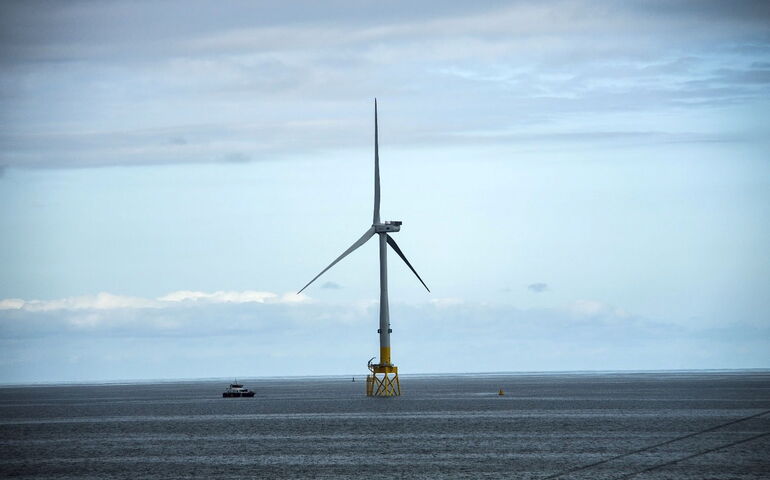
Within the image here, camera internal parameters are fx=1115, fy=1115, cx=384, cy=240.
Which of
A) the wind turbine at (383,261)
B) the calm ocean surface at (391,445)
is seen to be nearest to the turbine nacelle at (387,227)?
the wind turbine at (383,261)

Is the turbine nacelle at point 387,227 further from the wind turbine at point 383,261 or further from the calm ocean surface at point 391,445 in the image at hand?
the calm ocean surface at point 391,445

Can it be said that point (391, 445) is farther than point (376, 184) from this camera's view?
No

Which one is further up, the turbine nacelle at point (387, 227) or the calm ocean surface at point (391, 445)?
the turbine nacelle at point (387, 227)

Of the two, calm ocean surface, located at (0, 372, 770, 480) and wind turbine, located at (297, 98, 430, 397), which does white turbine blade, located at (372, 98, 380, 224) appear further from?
calm ocean surface, located at (0, 372, 770, 480)

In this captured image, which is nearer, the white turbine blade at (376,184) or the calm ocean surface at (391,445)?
the calm ocean surface at (391,445)

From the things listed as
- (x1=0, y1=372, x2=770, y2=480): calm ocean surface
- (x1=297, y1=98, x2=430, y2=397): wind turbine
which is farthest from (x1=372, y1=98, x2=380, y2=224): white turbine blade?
(x1=0, y1=372, x2=770, y2=480): calm ocean surface

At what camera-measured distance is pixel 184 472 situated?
3565 inches

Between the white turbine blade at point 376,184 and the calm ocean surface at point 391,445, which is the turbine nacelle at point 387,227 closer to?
the white turbine blade at point 376,184

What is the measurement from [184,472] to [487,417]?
81.6 m

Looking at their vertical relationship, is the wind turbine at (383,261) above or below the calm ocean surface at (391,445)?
above

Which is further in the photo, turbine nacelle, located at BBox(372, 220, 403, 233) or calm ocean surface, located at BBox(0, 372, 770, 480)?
turbine nacelle, located at BBox(372, 220, 403, 233)

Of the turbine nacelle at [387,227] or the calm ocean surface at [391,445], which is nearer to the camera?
the calm ocean surface at [391,445]

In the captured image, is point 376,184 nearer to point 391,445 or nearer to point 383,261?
point 383,261

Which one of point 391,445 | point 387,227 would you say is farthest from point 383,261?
point 391,445
